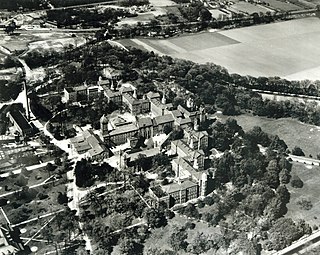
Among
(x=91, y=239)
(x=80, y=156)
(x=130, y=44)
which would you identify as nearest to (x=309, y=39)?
(x=130, y=44)

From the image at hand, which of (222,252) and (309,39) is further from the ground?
(309,39)

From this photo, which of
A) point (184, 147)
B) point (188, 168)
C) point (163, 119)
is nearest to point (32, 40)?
point (163, 119)

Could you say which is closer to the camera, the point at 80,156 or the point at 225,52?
the point at 80,156

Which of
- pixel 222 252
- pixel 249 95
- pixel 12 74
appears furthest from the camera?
pixel 12 74

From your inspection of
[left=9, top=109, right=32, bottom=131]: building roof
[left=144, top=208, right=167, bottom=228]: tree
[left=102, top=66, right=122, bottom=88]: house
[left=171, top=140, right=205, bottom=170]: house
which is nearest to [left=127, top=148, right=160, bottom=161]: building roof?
[left=171, top=140, right=205, bottom=170]: house

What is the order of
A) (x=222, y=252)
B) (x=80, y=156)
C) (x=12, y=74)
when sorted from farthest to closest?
(x=12, y=74) → (x=80, y=156) → (x=222, y=252)

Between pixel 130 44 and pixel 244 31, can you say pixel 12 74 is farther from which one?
pixel 244 31

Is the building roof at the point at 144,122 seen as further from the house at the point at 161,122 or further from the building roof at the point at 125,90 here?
the building roof at the point at 125,90
